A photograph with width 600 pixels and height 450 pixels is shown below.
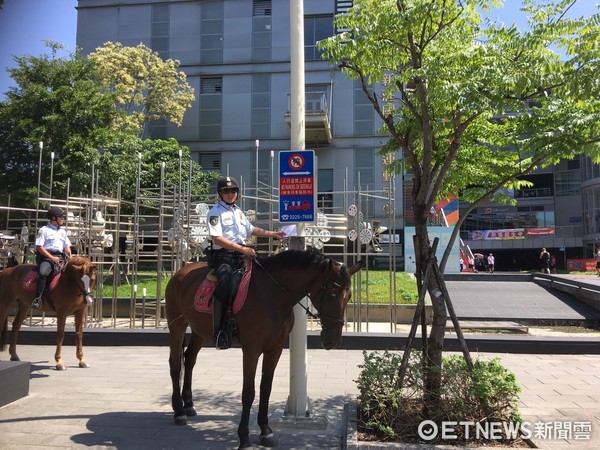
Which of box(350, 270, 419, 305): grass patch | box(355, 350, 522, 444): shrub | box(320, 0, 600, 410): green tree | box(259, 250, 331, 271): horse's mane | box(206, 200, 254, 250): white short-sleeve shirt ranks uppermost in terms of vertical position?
box(320, 0, 600, 410): green tree

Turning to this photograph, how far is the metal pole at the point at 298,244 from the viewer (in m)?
5.28

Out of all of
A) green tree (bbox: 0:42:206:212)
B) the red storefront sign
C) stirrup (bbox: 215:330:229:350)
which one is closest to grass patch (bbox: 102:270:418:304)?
green tree (bbox: 0:42:206:212)

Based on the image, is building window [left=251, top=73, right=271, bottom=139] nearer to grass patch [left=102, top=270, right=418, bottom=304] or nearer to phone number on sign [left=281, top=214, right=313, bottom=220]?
grass patch [left=102, top=270, right=418, bottom=304]

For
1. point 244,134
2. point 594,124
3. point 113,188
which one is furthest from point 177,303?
point 244,134

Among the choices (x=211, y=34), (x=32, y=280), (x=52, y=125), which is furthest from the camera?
(x=211, y=34)

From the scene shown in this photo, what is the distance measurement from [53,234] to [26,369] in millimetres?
2815

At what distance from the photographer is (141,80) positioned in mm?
26547

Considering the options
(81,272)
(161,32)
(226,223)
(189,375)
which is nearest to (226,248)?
(226,223)

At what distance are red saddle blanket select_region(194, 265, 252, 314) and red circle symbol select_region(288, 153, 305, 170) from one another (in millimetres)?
1314

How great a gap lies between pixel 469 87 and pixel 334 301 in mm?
2575

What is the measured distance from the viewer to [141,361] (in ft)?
28.2

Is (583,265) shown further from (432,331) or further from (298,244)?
(298,244)

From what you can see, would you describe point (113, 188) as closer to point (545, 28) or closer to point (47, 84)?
point (47, 84)

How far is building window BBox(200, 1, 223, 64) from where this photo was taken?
3206 cm
